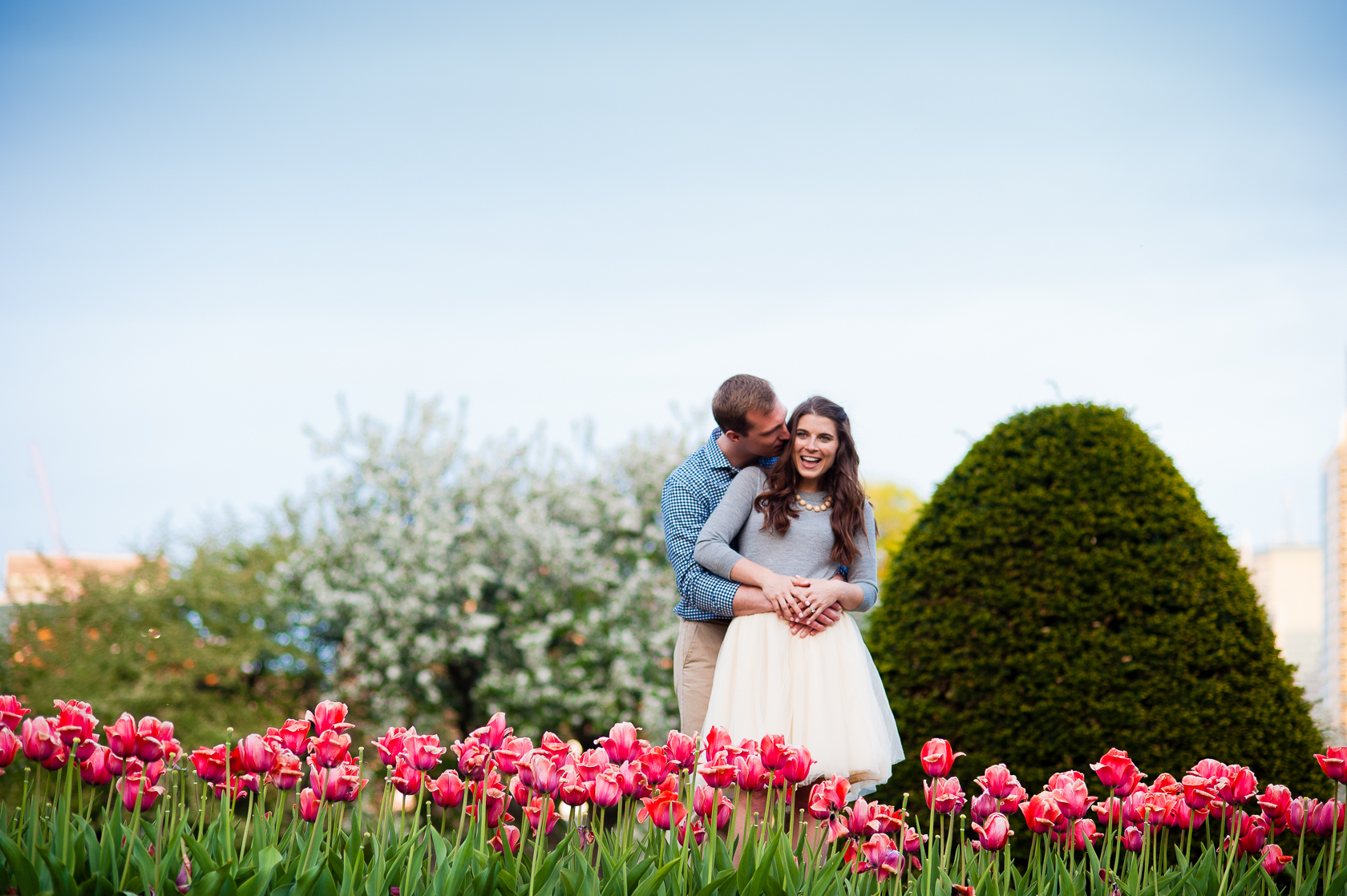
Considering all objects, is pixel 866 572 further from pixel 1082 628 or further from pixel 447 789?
pixel 447 789

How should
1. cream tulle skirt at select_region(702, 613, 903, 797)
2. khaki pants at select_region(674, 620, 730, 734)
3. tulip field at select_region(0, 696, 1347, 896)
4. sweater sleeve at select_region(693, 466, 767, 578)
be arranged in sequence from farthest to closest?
khaki pants at select_region(674, 620, 730, 734) → sweater sleeve at select_region(693, 466, 767, 578) → cream tulle skirt at select_region(702, 613, 903, 797) → tulip field at select_region(0, 696, 1347, 896)

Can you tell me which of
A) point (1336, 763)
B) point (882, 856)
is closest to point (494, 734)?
point (882, 856)

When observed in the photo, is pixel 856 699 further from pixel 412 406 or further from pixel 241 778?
pixel 412 406

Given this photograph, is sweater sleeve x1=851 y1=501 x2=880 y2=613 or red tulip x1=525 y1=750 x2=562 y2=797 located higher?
sweater sleeve x1=851 y1=501 x2=880 y2=613

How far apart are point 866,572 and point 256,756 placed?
2063 millimetres

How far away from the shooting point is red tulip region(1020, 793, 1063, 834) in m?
2.60

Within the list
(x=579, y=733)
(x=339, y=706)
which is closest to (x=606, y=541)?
(x=579, y=733)

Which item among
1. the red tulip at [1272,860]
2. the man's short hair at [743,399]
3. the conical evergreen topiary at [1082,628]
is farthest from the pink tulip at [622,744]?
the conical evergreen topiary at [1082,628]

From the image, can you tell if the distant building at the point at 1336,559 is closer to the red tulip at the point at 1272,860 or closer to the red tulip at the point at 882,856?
the red tulip at the point at 1272,860

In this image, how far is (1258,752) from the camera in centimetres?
430

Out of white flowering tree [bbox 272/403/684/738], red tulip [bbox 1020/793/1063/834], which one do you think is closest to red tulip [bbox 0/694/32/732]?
red tulip [bbox 1020/793/1063/834]

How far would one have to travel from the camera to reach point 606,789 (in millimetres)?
2455

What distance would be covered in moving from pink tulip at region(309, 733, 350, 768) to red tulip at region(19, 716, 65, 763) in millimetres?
609

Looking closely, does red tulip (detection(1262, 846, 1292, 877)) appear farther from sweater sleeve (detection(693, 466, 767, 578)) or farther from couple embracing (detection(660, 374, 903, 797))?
sweater sleeve (detection(693, 466, 767, 578))
